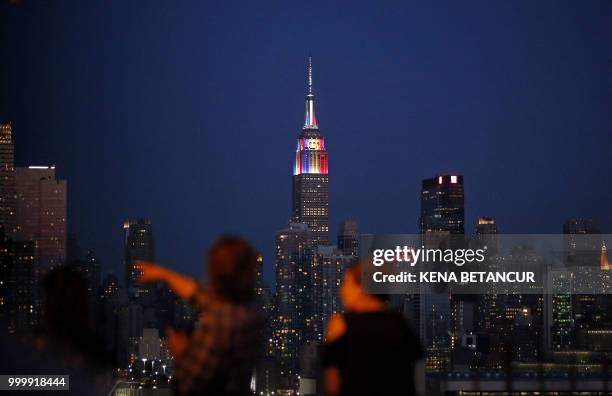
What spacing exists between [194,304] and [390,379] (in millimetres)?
735

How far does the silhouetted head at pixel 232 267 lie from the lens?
4.10 m

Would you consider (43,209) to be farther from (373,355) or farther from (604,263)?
(604,263)

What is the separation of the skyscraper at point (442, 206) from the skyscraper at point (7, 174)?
56.0 m

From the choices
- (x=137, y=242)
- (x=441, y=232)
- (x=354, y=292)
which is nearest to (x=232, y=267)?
(x=354, y=292)

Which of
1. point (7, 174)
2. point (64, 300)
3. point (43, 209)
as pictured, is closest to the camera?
point (64, 300)

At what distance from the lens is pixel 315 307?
66.2m

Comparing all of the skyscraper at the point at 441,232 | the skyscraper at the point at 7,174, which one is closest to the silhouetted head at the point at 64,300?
the skyscraper at the point at 7,174

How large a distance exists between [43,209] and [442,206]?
61582mm

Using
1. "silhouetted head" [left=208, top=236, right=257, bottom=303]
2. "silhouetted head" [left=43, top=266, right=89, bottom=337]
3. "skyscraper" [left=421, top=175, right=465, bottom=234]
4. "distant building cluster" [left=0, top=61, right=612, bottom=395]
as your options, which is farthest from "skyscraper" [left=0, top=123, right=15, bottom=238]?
"skyscraper" [left=421, top=175, right=465, bottom=234]

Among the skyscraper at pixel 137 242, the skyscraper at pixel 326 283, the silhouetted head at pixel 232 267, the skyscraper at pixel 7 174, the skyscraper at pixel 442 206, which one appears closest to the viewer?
the silhouetted head at pixel 232 267

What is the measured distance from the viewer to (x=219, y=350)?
13.8 feet

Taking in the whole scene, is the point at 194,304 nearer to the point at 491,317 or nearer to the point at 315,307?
the point at 491,317

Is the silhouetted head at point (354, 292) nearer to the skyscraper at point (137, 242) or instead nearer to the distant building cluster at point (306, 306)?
the distant building cluster at point (306, 306)

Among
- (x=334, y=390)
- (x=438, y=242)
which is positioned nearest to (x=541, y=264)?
(x=438, y=242)
